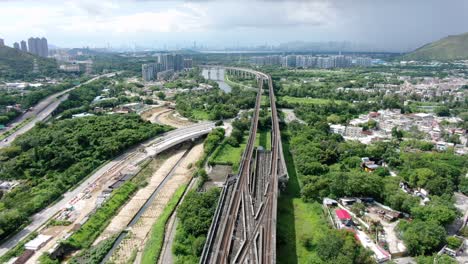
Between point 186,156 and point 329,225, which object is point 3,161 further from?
point 329,225

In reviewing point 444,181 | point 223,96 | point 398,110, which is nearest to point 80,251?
point 444,181

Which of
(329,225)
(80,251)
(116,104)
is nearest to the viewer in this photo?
(80,251)

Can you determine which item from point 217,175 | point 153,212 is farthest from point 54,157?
point 217,175

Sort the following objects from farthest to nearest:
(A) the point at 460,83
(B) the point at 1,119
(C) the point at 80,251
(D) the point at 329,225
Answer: (A) the point at 460,83 < (B) the point at 1,119 < (D) the point at 329,225 < (C) the point at 80,251

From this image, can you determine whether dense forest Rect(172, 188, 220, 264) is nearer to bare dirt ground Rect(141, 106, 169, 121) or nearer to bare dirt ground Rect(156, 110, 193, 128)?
bare dirt ground Rect(156, 110, 193, 128)

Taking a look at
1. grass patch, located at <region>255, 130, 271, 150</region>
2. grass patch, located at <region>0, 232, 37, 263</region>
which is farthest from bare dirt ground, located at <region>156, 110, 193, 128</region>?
grass patch, located at <region>0, 232, 37, 263</region>

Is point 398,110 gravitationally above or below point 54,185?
above
